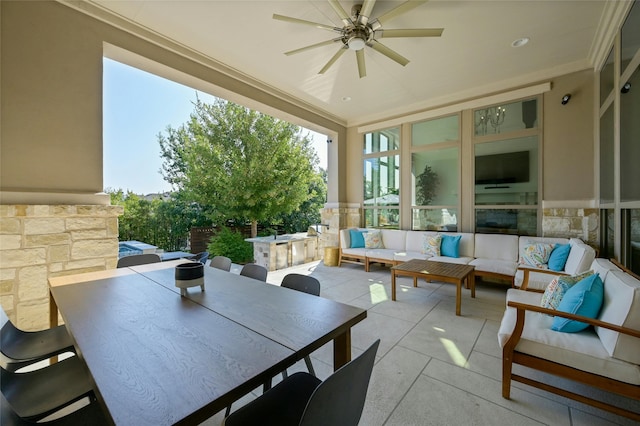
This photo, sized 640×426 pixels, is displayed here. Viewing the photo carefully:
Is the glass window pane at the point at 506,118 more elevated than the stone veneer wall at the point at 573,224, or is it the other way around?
the glass window pane at the point at 506,118

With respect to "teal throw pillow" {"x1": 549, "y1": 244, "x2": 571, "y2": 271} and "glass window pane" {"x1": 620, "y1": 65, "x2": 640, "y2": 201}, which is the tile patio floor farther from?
"glass window pane" {"x1": 620, "y1": 65, "x2": 640, "y2": 201}

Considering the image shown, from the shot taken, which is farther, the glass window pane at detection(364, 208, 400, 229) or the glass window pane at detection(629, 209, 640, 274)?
the glass window pane at detection(364, 208, 400, 229)

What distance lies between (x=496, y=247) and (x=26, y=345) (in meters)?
5.32

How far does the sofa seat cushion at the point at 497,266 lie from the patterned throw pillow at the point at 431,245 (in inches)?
24.3

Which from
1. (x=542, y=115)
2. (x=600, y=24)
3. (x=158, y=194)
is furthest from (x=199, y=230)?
(x=600, y=24)

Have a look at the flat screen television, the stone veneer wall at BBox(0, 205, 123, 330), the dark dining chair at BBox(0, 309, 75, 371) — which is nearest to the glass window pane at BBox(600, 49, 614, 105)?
the flat screen television

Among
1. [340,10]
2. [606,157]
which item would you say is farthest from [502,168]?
[340,10]

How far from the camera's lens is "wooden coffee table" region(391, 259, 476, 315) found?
310 centimetres

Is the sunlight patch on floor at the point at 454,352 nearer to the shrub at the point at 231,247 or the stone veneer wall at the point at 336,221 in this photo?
the stone veneer wall at the point at 336,221

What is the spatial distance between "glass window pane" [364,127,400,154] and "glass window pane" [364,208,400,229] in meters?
1.34

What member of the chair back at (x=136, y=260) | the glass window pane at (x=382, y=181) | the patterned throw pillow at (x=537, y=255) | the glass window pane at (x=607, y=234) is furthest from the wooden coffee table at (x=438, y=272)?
the chair back at (x=136, y=260)

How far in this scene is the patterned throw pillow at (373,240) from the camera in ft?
17.9

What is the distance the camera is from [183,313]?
1.33 meters

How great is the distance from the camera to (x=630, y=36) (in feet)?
8.34
